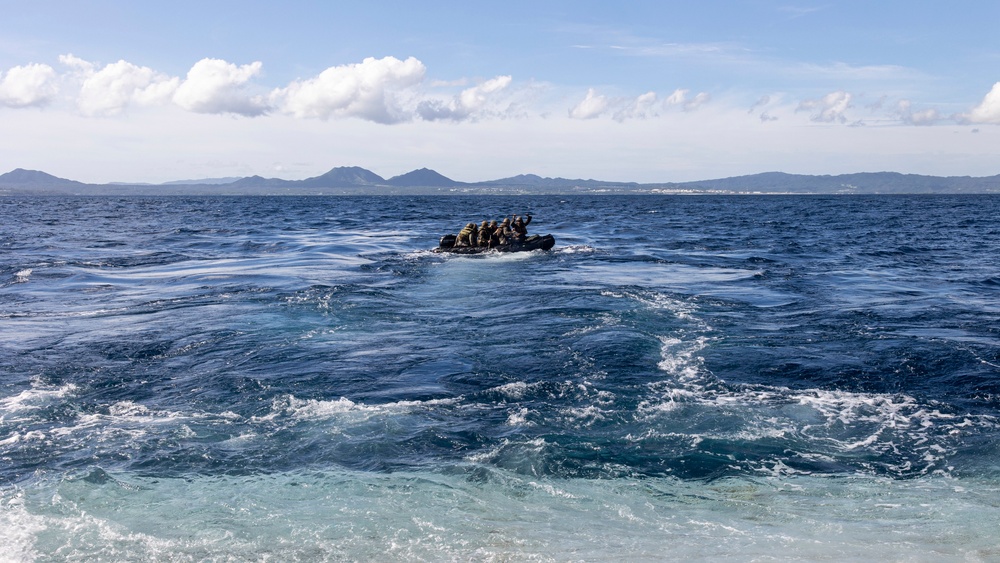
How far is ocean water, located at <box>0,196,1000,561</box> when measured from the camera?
9.29 m

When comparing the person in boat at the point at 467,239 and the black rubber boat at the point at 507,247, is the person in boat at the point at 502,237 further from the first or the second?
the person in boat at the point at 467,239

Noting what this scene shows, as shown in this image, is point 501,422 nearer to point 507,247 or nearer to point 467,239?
point 507,247

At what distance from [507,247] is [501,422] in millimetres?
26772

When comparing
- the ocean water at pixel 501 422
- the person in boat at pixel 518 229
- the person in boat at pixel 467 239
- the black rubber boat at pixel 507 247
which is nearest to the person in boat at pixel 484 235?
the person in boat at pixel 467 239

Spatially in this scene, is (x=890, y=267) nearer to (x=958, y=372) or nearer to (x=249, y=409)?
(x=958, y=372)

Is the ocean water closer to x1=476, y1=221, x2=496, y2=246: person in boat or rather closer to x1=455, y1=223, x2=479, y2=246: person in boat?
x1=476, y1=221, x2=496, y2=246: person in boat

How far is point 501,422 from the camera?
1320 cm

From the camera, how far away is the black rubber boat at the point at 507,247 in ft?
129

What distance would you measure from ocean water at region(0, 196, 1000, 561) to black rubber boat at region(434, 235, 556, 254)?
11.3 m

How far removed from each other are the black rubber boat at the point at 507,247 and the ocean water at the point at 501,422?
11321 millimetres

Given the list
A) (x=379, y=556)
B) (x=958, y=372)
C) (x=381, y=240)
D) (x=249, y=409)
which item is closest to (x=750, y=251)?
(x=381, y=240)

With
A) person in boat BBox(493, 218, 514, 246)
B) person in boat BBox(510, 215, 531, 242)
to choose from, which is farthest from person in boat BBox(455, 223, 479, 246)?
person in boat BBox(510, 215, 531, 242)

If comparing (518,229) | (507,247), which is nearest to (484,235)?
(507,247)

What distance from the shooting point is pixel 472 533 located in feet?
30.4
